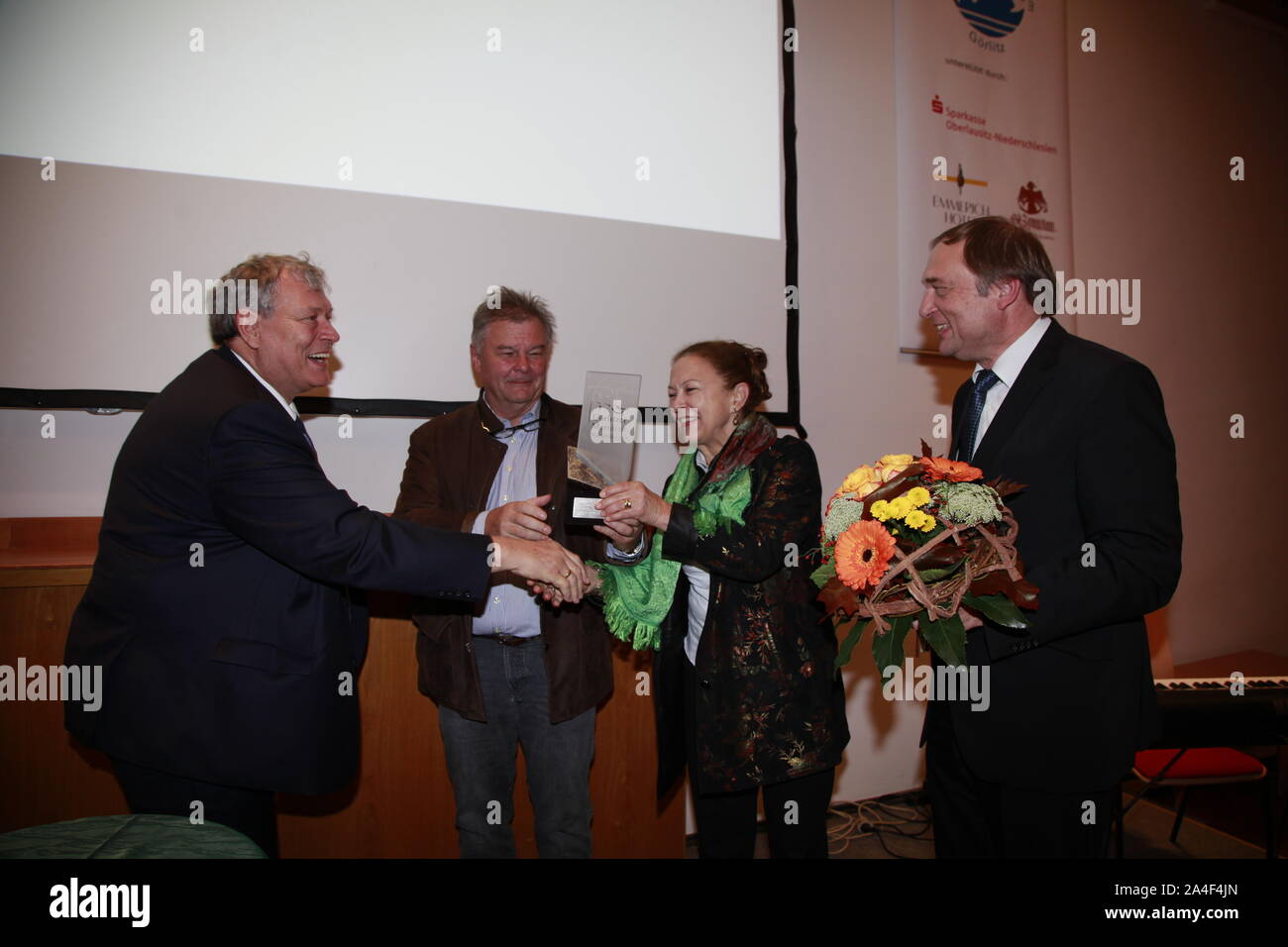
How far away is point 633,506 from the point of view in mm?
1821

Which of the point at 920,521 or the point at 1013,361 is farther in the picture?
the point at 1013,361

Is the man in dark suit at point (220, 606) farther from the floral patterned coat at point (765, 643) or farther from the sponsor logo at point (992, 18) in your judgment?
the sponsor logo at point (992, 18)

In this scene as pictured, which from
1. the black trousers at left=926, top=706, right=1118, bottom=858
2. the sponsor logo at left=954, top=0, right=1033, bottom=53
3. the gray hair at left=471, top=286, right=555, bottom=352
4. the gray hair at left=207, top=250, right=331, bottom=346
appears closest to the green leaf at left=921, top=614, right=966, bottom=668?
the black trousers at left=926, top=706, right=1118, bottom=858

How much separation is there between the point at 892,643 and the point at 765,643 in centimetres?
51

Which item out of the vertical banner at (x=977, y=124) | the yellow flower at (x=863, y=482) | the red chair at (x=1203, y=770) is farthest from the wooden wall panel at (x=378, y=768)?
the vertical banner at (x=977, y=124)

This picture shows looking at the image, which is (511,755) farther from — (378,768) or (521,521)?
(521,521)

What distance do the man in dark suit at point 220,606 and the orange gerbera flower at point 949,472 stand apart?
1146mm

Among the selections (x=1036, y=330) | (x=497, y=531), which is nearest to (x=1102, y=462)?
(x=1036, y=330)

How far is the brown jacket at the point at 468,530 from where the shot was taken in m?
2.02

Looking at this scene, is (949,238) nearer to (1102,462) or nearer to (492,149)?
(1102,462)

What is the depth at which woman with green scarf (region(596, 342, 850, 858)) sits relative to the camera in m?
1.80

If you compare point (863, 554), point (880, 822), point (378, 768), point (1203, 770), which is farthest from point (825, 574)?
point (880, 822)

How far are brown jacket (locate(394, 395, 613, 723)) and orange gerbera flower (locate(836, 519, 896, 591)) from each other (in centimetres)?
93

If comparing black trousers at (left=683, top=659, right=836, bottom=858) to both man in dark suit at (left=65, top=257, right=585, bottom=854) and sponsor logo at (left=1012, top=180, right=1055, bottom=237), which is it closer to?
man in dark suit at (left=65, top=257, right=585, bottom=854)
